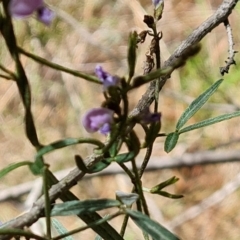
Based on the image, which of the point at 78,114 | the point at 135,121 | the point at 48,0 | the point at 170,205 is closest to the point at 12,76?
the point at 135,121

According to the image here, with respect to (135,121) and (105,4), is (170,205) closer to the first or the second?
(105,4)

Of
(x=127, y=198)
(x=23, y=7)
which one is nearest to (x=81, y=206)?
(x=127, y=198)

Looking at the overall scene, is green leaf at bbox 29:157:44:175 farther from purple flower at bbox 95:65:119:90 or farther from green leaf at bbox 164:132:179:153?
green leaf at bbox 164:132:179:153

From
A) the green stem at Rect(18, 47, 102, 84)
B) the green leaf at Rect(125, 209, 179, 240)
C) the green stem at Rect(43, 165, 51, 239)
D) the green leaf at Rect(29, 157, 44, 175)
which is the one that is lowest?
the green leaf at Rect(125, 209, 179, 240)

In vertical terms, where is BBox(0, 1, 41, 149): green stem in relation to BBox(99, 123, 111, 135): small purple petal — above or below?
above

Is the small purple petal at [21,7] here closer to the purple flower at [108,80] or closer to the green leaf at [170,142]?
the purple flower at [108,80]

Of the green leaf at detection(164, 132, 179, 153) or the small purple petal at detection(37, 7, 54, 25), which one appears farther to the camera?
the green leaf at detection(164, 132, 179, 153)

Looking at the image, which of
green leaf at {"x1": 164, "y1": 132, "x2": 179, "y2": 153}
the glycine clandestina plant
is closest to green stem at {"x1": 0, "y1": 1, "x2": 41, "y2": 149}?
the glycine clandestina plant
